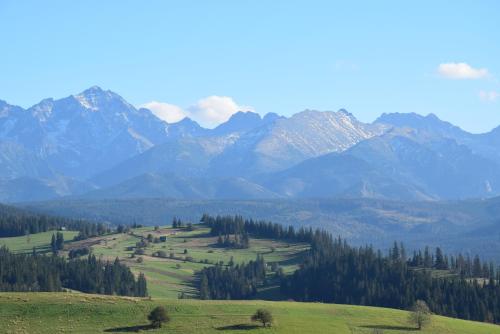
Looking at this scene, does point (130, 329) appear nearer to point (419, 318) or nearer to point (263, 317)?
point (263, 317)

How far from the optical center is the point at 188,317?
426ft

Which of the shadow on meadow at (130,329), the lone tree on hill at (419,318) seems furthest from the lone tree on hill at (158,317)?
the lone tree on hill at (419,318)

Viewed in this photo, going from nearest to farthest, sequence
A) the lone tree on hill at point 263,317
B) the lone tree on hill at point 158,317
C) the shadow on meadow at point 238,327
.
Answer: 1. the shadow on meadow at point 238,327
2. the lone tree on hill at point 158,317
3. the lone tree on hill at point 263,317

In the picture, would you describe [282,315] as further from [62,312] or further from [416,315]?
[62,312]

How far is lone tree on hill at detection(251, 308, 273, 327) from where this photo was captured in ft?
417

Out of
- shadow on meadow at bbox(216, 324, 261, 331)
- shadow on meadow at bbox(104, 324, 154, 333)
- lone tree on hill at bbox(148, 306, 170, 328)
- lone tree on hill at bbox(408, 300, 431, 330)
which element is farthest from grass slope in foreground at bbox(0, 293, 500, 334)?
lone tree on hill at bbox(408, 300, 431, 330)

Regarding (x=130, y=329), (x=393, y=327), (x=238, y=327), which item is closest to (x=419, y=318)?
(x=393, y=327)

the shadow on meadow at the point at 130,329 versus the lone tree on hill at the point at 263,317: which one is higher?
the lone tree on hill at the point at 263,317

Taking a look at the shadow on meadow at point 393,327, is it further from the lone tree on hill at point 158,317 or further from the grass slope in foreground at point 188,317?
the lone tree on hill at point 158,317

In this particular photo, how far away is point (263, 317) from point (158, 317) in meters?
14.8

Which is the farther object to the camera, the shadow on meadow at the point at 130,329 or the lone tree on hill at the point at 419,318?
the lone tree on hill at the point at 419,318

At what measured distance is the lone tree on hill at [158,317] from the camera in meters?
124

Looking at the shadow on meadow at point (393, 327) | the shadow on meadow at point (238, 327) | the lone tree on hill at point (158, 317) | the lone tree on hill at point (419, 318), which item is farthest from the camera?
the lone tree on hill at point (419, 318)

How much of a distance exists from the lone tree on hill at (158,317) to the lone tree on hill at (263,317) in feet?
41.1
